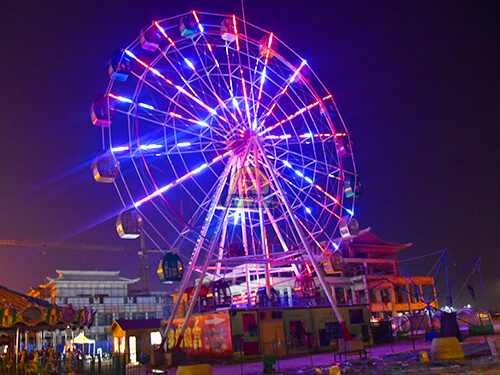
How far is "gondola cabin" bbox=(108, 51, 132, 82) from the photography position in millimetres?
26609

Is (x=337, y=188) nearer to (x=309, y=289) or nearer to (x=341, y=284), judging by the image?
(x=309, y=289)

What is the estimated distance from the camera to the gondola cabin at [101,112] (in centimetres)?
2602

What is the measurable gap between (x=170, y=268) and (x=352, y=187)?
12.9 meters

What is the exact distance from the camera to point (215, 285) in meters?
30.0

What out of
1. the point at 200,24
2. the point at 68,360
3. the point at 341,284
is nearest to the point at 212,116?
the point at 200,24

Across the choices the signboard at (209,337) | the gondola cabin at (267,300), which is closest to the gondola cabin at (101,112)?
the signboard at (209,337)

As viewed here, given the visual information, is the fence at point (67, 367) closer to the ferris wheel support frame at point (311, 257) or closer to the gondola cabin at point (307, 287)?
the ferris wheel support frame at point (311, 257)

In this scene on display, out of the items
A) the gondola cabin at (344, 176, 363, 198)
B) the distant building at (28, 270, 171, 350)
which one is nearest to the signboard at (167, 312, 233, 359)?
the gondola cabin at (344, 176, 363, 198)

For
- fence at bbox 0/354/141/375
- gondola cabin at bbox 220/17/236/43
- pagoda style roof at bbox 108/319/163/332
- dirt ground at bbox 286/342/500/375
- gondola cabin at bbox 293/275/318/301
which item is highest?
gondola cabin at bbox 220/17/236/43

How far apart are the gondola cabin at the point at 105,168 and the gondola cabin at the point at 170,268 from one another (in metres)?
5.36

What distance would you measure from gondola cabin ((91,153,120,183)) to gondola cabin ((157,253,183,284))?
5362mm

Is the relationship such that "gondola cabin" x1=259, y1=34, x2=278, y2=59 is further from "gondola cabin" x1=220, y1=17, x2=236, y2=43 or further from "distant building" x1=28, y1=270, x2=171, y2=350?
"distant building" x1=28, y1=270, x2=171, y2=350

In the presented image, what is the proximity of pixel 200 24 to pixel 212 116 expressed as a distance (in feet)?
17.5

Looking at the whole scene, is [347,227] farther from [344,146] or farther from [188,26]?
[188,26]
